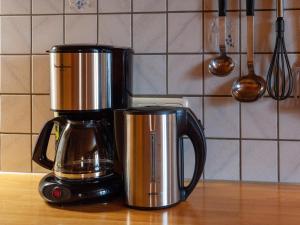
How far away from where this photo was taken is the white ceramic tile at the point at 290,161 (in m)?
1.13

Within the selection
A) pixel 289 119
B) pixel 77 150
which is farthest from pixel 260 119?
pixel 77 150

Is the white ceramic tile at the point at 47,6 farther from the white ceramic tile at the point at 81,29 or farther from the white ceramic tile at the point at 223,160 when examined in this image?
the white ceramic tile at the point at 223,160

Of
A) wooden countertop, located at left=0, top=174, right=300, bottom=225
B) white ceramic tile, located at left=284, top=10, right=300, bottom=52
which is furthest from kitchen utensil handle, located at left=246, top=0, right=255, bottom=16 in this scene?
wooden countertop, located at left=0, top=174, right=300, bottom=225

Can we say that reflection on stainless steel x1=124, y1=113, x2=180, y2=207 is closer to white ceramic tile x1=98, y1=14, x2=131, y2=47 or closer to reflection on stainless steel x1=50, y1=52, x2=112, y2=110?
reflection on stainless steel x1=50, y1=52, x2=112, y2=110

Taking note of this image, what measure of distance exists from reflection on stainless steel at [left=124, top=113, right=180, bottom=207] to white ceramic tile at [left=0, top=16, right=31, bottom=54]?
1.63 feet

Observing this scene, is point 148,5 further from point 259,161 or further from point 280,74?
point 259,161

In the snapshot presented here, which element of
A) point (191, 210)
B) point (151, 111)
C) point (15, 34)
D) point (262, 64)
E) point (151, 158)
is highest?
point (15, 34)

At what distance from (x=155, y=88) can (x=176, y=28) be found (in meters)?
0.17

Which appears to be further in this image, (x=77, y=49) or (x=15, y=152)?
(x=15, y=152)

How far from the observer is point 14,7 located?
4.07 ft

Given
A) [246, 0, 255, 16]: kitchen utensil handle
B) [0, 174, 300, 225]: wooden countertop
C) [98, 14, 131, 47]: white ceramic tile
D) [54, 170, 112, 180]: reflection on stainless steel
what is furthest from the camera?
[98, 14, 131, 47]: white ceramic tile

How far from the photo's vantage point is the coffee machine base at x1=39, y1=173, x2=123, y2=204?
0.94 metres

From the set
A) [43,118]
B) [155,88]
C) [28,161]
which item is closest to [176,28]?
[155,88]

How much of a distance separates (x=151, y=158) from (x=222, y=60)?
38cm
